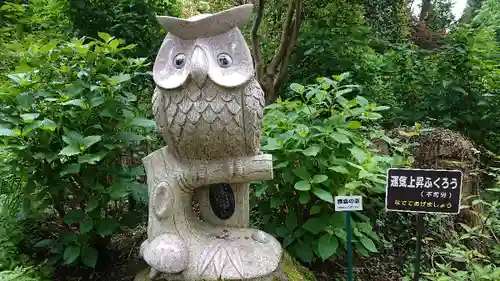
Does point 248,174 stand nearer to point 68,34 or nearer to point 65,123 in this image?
point 65,123

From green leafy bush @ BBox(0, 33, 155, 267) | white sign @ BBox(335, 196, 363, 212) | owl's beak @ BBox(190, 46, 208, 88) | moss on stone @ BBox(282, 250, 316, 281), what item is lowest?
moss on stone @ BBox(282, 250, 316, 281)

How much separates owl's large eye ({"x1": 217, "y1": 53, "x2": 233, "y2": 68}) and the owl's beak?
78mm

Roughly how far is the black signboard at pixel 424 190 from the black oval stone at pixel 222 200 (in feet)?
2.69

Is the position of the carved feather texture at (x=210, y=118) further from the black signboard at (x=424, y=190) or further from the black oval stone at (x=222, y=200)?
the black signboard at (x=424, y=190)

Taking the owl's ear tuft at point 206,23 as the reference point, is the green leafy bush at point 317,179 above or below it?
below

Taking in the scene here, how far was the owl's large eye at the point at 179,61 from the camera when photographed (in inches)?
77.9

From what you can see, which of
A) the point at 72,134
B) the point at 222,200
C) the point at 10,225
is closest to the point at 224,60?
the point at 222,200

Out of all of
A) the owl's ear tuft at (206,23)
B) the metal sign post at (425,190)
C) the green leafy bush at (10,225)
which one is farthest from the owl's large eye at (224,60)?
the green leafy bush at (10,225)

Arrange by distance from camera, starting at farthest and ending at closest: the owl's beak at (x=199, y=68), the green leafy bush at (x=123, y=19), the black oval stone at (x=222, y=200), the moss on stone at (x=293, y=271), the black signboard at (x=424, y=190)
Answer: the green leafy bush at (x=123, y=19) → the black oval stone at (x=222, y=200) → the moss on stone at (x=293, y=271) → the black signboard at (x=424, y=190) → the owl's beak at (x=199, y=68)

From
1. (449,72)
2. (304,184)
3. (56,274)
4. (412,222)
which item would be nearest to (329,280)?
(304,184)

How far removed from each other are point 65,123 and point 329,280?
1.82 m

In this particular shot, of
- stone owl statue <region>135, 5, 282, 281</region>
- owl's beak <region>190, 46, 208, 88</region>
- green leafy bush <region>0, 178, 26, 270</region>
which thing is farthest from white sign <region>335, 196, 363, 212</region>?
green leafy bush <region>0, 178, 26, 270</region>

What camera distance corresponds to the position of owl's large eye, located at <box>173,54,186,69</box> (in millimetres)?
1980

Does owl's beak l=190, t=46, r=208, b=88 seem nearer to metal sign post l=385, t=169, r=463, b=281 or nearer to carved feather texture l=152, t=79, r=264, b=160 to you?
carved feather texture l=152, t=79, r=264, b=160
